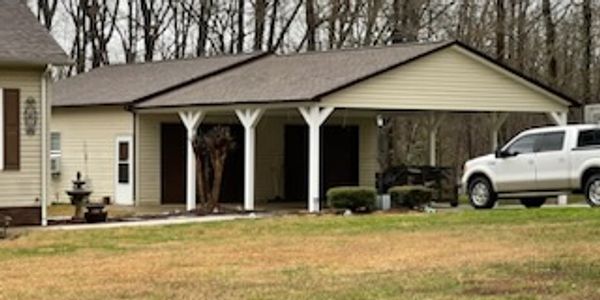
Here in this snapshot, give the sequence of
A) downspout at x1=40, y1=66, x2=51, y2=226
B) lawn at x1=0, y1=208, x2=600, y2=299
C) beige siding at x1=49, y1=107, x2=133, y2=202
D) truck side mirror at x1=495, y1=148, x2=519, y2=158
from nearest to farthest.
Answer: lawn at x1=0, y1=208, x2=600, y2=299 → downspout at x1=40, y1=66, x2=51, y2=226 → truck side mirror at x1=495, y1=148, x2=519, y2=158 → beige siding at x1=49, y1=107, x2=133, y2=202

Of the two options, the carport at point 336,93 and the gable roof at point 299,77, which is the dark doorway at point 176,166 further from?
the gable roof at point 299,77

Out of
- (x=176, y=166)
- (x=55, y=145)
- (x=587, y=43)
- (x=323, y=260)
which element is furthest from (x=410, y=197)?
(x=587, y=43)

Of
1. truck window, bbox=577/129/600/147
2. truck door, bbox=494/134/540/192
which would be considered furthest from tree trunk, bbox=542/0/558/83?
truck window, bbox=577/129/600/147

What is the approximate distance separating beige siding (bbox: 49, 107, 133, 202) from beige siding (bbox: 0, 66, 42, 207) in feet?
27.5

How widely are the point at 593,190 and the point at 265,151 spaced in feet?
37.0

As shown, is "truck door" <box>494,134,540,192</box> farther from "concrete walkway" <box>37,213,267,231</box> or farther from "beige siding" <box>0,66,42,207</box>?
"beige siding" <box>0,66,42,207</box>

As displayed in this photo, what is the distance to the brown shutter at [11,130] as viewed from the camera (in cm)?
2248

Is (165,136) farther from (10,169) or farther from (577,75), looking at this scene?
(577,75)

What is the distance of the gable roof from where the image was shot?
27.0 m

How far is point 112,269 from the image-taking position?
49.0ft

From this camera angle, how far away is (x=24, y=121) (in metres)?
22.8

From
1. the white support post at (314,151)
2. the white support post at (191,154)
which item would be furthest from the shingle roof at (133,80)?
the white support post at (314,151)

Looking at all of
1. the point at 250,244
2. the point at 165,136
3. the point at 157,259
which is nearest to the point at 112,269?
the point at 157,259

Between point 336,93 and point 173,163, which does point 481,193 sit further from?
point 173,163
